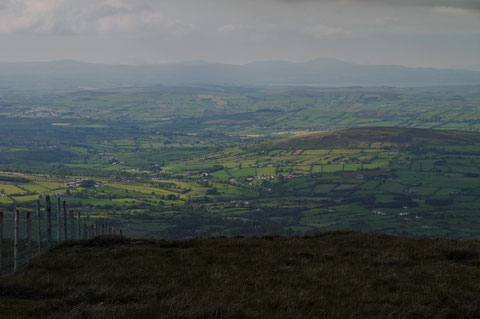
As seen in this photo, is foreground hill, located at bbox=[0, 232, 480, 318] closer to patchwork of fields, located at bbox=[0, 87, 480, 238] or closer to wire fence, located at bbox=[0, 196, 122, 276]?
wire fence, located at bbox=[0, 196, 122, 276]

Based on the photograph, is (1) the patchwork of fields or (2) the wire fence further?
(1) the patchwork of fields

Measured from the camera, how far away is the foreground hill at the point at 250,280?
10680mm

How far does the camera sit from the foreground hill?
10.7 m

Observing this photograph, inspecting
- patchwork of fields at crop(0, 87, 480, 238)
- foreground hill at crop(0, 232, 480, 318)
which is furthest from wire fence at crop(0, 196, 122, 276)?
patchwork of fields at crop(0, 87, 480, 238)

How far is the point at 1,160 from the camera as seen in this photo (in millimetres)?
190000

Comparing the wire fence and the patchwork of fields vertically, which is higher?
the wire fence

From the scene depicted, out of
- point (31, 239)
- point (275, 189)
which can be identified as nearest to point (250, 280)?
point (31, 239)

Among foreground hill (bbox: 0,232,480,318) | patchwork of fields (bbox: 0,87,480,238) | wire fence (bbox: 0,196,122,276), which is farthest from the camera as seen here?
patchwork of fields (bbox: 0,87,480,238)

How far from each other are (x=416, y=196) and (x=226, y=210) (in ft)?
157

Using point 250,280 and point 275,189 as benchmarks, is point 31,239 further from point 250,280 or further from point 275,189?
point 275,189

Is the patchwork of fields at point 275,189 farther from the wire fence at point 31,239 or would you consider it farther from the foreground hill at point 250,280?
the foreground hill at point 250,280

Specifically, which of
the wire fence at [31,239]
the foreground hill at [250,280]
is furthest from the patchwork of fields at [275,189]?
the foreground hill at [250,280]

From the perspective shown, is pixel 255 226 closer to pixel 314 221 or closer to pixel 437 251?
pixel 314 221

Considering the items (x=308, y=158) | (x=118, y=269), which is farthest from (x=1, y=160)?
(x=118, y=269)
